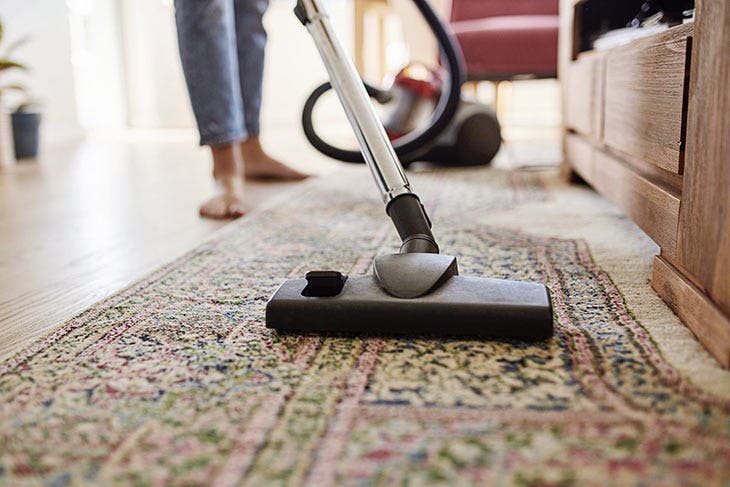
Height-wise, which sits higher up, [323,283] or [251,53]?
[251,53]

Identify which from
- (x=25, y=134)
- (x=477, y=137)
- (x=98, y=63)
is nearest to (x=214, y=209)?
(x=477, y=137)

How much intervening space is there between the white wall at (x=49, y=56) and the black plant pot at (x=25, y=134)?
42cm

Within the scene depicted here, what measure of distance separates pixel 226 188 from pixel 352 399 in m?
0.97

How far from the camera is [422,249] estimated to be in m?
0.79

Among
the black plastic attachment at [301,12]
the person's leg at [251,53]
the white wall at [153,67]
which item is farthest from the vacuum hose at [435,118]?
the white wall at [153,67]

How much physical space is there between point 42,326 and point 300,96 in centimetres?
403

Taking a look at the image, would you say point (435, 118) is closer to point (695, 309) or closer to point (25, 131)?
point (695, 309)

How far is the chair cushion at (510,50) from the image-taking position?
2.42 metres

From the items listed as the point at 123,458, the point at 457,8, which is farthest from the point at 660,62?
the point at 457,8

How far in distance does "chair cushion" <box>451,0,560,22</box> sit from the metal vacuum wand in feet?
6.72

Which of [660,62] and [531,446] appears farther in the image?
[660,62]

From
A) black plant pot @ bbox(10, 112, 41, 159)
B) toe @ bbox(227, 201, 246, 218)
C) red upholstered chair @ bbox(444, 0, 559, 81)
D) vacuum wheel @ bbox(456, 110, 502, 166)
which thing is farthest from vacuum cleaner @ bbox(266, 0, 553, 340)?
black plant pot @ bbox(10, 112, 41, 159)

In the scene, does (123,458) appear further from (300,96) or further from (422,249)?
(300,96)

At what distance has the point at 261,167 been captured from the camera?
1.94m
